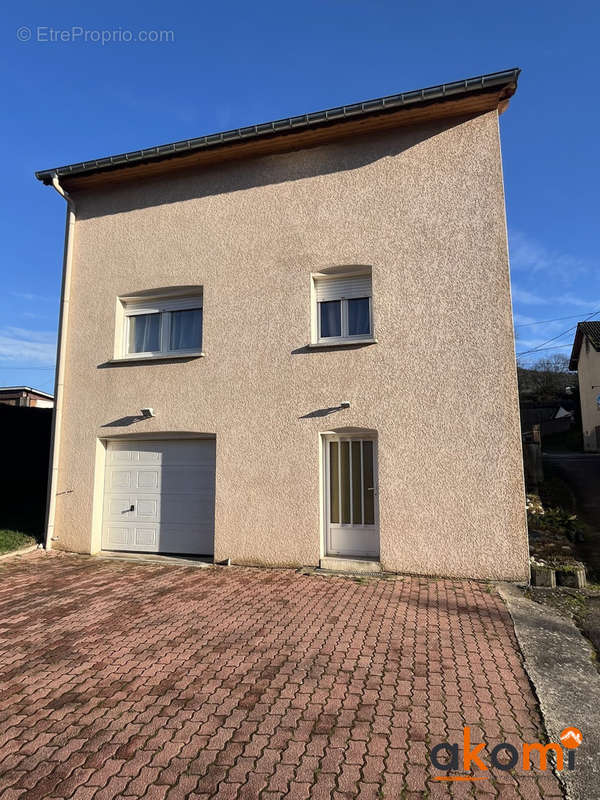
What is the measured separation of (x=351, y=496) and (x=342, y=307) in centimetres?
305

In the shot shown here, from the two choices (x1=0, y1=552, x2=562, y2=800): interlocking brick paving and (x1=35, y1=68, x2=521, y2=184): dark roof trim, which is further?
(x1=35, y1=68, x2=521, y2=184): dark roof trim

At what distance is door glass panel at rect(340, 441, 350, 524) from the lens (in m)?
7.06

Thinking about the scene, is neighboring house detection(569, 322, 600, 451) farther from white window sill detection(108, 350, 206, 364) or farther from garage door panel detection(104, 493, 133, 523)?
garage door panel detection(104, 493, 133, 523)

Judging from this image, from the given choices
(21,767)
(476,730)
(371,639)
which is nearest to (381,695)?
(476,730)

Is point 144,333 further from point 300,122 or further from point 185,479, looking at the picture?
point 300,122

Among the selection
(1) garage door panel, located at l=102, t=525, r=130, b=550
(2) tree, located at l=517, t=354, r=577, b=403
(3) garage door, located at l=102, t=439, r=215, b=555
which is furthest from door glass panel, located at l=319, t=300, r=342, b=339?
(2) tree, located at l=517, t=354, r=577, b=403

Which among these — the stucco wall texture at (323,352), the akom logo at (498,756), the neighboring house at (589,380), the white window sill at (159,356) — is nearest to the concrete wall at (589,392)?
the neighboring house at (589,380)

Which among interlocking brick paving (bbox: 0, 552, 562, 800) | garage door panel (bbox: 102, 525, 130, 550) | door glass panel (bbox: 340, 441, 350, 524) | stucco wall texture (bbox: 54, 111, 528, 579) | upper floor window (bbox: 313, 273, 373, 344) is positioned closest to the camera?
interlocking brick paving (bbox: 0, 552, 562, 800)

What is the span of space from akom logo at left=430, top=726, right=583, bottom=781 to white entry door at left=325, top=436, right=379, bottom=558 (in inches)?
162

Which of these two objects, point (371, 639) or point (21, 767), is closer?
point (21, 767)

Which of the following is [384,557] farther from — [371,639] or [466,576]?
[371,639]

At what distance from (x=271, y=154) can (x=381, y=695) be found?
26.0ft

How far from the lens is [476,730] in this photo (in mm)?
2859

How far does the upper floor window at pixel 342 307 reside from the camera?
738cm
